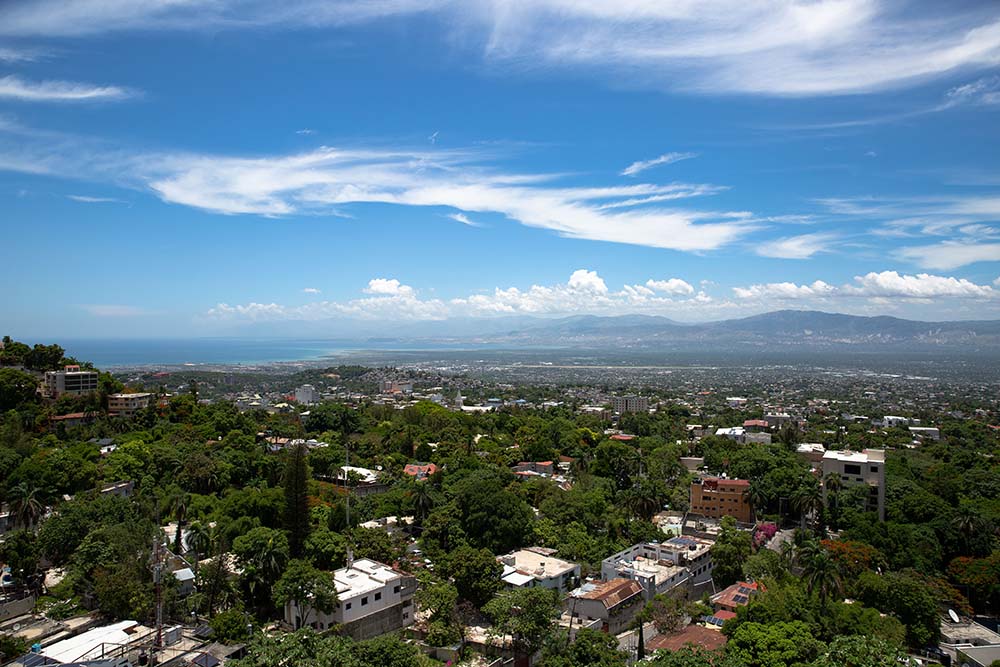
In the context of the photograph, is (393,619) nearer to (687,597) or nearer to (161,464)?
(687,597)

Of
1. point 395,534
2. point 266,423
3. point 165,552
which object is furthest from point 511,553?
point 266,423

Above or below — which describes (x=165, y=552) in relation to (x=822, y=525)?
above

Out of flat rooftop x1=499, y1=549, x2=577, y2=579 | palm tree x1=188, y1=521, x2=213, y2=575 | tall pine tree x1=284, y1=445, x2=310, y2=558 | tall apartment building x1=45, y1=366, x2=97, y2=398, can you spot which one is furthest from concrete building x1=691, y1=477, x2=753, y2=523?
tall apartment building x1=45, y1=366, x2=97, y2=398

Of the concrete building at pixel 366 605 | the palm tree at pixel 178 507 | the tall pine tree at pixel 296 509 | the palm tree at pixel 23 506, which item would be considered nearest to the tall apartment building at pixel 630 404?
the palm tree at pixel 178 507

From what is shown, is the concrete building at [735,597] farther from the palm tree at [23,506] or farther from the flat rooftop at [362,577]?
the palm tree at [23,506]

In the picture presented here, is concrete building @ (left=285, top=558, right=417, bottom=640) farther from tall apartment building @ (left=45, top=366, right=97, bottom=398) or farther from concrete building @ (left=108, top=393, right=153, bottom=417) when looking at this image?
tall apartment building @ (left=45, top=366, right=97, bottom=398)

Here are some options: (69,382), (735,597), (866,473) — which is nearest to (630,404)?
(866,473)

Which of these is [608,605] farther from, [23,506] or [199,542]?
[23,506]
